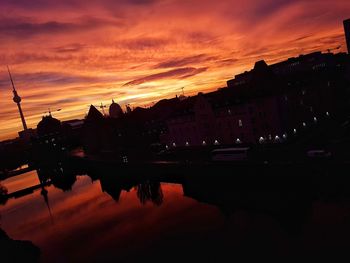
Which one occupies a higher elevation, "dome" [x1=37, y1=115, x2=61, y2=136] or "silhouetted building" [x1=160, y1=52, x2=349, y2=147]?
"dome" [x1=37, y1=115, x2=61, y2=136]

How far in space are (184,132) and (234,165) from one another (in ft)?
88.0

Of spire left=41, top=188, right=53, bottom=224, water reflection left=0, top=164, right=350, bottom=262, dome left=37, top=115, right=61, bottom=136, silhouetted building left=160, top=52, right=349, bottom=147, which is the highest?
dome left=37, top=115, right=61, bottom=136

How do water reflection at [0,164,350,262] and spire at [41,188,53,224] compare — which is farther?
spire at [41,188,53,224]

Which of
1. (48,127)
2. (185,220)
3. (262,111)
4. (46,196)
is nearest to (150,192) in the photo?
(185,220)

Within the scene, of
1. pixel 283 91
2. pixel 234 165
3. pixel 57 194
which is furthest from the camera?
pixel 57 194

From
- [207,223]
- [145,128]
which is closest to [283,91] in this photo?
[207,223]

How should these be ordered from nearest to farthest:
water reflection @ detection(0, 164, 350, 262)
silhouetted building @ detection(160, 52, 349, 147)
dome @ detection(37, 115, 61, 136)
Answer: water reflection @ detection(0, 164, 350, 262), silhouetted building @ detection(160, 52, 349, 147), dome @ detection(37, 115, 61, 136)

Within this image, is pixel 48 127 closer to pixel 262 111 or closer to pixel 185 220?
pixel 262 111

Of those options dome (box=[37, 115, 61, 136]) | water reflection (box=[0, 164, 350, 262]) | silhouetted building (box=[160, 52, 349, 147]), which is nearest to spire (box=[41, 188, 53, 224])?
water reflection (box=[0, 164, 350, 262])

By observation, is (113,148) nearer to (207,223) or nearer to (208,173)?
(208,173)

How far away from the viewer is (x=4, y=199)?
246 feet

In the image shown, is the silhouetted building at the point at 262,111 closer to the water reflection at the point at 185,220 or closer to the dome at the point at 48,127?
the water reflection at the point at 185,220

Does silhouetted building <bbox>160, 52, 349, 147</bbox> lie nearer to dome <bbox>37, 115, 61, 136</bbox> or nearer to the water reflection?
the water reflection

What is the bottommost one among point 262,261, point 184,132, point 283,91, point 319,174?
point 262,261
